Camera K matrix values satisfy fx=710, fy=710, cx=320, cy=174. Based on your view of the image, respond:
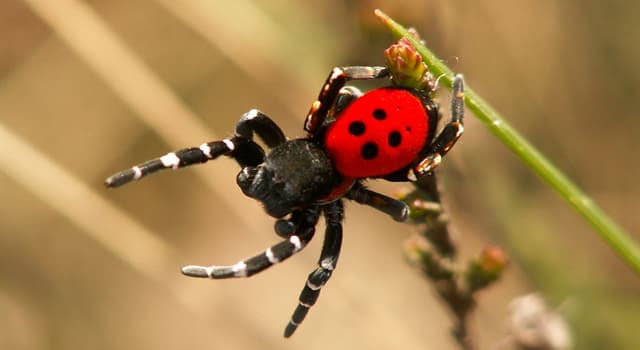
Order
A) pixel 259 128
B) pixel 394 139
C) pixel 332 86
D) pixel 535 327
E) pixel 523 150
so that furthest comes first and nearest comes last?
pixel 535 327 → pixel 259 128 → pixel 332 86 → pixel 394 139 → pixel 523 150

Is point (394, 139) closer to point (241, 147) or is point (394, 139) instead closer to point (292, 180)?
point (292, 180)

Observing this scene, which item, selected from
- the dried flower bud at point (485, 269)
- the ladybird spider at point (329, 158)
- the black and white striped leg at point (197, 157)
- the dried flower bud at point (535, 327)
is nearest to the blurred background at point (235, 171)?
Result: the dried flower bud at point (535, 327)

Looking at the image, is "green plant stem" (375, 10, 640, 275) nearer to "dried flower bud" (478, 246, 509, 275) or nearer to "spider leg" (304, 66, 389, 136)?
"spider leg" (304, 66, 389, 136)

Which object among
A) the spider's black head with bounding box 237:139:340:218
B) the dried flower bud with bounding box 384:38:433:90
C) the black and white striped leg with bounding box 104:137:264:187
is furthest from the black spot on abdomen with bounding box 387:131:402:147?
the black and white striped leg with bounding box 104:137:264:187

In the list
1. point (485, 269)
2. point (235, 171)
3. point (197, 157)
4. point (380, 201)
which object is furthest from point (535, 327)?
point (235, 171)

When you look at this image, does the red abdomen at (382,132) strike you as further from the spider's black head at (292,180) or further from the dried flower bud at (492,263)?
the dried flower bud at (492,263)

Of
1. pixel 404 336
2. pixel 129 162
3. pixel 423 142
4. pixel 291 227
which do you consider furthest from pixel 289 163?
pixel 129 162

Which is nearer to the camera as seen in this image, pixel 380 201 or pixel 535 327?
pixel 380 201
